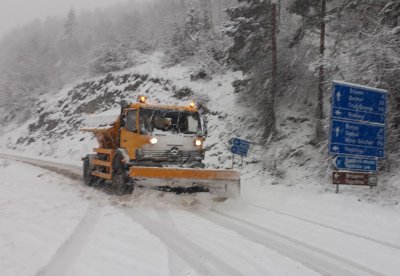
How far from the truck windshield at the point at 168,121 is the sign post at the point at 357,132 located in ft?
12.3

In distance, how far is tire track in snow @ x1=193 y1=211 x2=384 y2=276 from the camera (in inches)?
213

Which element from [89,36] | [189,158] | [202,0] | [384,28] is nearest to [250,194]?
[189,158]

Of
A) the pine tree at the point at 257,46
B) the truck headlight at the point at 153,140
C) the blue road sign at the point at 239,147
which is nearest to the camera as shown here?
the truck headlight at the point at 153,140

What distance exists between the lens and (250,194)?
12258 mm

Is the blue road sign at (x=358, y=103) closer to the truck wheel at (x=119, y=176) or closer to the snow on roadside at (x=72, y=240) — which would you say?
the truck wheel at (x=119, y=176)

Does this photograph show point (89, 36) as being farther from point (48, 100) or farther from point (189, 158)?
point (189, 158)

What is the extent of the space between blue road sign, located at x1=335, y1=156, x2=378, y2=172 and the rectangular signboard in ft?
0.60

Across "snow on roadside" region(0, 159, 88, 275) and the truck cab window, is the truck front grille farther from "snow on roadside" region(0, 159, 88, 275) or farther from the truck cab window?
"snow on roadside" region(0, 159, 88, 275)

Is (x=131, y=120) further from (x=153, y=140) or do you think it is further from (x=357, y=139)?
(x=357, y=139)

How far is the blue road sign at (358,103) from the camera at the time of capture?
35.2 feet

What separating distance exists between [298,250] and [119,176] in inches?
256

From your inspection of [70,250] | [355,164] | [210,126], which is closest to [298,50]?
[210,126]

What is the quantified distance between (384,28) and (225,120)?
36.3 feet

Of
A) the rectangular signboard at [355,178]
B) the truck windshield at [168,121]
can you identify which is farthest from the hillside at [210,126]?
the truck windshield at [168,121]
